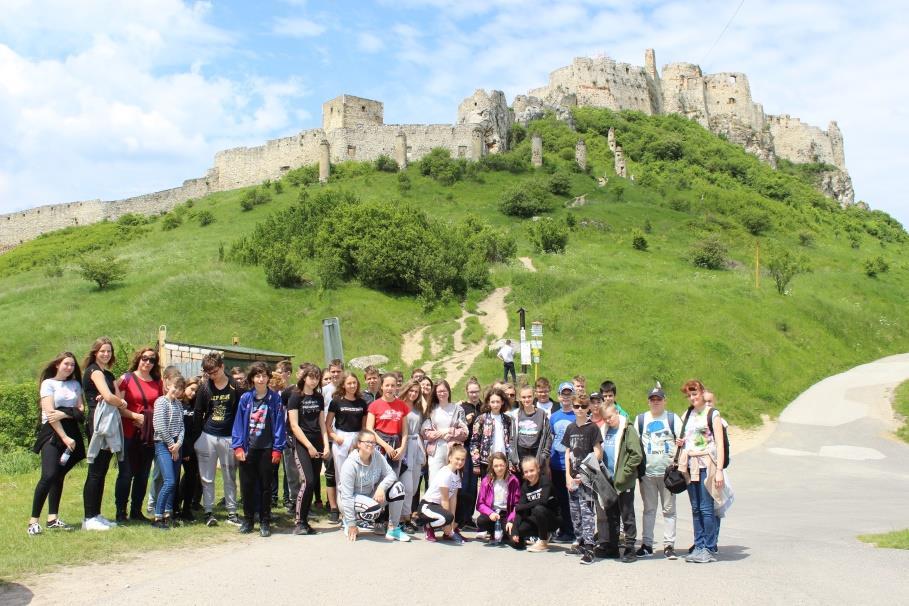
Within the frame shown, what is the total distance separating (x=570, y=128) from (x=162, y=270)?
47005 millimetres

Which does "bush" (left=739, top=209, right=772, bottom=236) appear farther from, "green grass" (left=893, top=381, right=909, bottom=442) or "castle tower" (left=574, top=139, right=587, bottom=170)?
"green grass" (left=893, top=381, right=909, bottom=442)

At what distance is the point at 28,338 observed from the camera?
87.2 feet

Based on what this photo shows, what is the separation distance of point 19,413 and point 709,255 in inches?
1328

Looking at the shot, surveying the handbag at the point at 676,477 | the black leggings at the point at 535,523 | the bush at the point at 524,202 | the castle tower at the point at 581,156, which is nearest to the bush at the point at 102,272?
the bush at the point at 524,202

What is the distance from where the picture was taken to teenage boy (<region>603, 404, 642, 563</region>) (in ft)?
24.0

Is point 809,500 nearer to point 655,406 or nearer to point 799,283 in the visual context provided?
point 655,406

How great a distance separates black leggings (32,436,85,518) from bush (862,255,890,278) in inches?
1659

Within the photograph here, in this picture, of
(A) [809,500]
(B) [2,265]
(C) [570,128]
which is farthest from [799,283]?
(B) [2,265]

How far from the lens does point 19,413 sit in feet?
42.4

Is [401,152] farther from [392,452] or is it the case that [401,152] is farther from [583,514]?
[583,514]

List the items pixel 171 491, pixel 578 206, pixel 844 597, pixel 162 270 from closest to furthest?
pixel 844 597
pixel 171 491
pixel 162 270
pixel 578 206

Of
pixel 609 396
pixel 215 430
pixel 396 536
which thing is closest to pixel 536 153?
pixel 609 396

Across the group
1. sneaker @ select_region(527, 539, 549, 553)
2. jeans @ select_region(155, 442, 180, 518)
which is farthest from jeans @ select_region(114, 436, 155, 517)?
sneaker @ select_region(527, 539, 549, 553)

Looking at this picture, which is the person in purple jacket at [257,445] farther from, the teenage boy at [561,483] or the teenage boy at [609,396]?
the teenage boy at [609,396]
